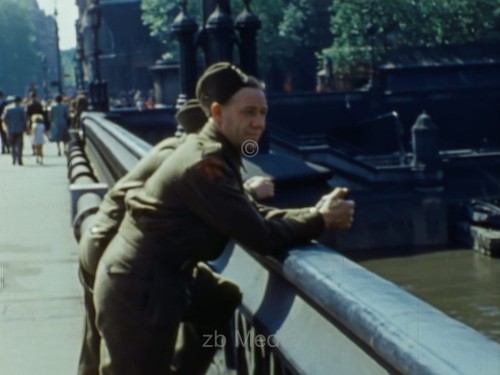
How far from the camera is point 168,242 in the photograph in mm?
4266

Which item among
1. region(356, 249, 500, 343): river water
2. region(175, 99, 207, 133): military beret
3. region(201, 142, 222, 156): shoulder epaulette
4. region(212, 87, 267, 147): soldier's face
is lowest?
region(356, 249, 500, 343): river water

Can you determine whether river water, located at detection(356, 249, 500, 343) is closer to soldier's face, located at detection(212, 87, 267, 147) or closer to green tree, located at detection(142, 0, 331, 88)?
soldier's face, located at detection(212, 87, 267, 147)

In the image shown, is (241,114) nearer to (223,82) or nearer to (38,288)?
(223,82)

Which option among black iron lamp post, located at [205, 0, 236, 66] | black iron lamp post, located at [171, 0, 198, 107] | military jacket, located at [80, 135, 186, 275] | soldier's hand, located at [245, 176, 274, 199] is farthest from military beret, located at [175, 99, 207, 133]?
black iron lamp post, located at [171, 0, 198, 107]

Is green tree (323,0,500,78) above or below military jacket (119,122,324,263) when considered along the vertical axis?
below

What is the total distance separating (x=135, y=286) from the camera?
4289mm

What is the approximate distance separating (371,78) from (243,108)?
63782 millimetres

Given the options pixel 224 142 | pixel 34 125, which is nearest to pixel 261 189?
pixel 224 142

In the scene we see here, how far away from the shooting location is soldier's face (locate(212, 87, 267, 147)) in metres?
4.29

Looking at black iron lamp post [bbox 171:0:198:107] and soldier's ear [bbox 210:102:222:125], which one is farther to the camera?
black iron lamp post [bbox 171:0:198:107]

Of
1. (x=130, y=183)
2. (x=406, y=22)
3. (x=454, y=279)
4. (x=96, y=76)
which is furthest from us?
(x=406, y=22)

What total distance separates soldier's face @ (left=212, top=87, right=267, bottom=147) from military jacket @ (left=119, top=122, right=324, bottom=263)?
0.12 ft

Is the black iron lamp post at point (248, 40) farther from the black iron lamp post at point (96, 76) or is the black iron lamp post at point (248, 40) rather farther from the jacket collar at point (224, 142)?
the black iron lamp post at point (96, 76)

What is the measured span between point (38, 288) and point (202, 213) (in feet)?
17.6
